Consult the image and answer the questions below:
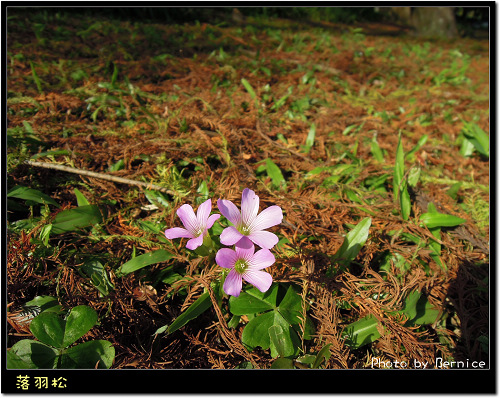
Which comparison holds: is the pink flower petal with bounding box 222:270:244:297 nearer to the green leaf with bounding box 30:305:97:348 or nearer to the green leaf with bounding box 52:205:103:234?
the green leaf with bounding box 30:305:97:348

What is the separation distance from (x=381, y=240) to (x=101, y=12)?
245 inches

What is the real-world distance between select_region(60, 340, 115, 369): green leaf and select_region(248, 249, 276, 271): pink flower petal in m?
0.62

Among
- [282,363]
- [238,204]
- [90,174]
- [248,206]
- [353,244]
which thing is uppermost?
[248,206]

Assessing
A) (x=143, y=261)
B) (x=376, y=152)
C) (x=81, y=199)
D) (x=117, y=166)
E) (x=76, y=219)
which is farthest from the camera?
(x=376, y=152)

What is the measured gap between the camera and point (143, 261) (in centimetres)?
143

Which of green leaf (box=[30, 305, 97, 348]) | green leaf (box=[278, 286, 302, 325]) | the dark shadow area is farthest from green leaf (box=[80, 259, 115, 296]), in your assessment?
the dark shadow area

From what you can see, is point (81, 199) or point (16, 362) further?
point (81, 199)

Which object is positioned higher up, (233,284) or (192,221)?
(192,221)

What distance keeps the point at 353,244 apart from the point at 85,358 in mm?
1213

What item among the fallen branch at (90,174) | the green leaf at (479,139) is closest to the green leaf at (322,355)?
the fallen branch at (90,174)

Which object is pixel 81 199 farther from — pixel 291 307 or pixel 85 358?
pixel 291 307

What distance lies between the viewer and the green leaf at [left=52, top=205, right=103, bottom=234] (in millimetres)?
1572

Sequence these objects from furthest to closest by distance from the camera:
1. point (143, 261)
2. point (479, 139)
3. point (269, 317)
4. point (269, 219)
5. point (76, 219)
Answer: point (479, 139), point (76, 219), point (143, 261), point (269, 317), point (269, 219)

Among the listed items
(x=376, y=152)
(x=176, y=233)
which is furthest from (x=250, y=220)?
(x=376, y=152)
